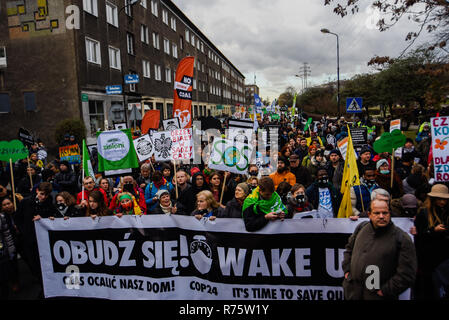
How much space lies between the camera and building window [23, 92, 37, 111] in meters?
18.5

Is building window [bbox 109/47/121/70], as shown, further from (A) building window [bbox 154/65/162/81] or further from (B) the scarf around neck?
(B) the scarf around neck

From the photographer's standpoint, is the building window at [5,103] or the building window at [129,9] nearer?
the building window at [5,103]

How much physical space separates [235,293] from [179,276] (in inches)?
27.9

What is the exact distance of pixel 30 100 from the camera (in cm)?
1853

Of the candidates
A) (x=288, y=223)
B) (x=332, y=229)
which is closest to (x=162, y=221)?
(x=288, y=223)

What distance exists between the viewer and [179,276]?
3826 mm

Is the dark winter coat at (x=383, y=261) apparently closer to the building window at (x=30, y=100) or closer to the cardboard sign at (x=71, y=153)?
the cardboard sign at (x=71, y=153)

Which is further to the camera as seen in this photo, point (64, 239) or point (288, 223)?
point (64, 239)

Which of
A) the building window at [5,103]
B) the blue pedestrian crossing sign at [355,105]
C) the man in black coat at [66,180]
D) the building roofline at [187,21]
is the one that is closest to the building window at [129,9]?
the building roofline at [187,21]

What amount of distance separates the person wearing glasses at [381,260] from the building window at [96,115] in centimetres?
1956

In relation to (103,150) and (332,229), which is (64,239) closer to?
(103,150)

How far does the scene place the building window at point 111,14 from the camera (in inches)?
861

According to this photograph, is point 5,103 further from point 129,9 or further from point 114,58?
point 129,9

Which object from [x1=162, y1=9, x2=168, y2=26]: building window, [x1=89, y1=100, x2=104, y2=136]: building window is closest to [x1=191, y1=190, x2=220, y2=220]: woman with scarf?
[x1=89, y1=100, x2=104, y2=136]: building window
